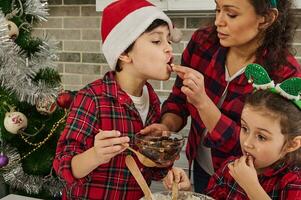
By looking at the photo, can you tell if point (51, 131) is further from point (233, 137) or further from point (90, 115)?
point (233, 137)

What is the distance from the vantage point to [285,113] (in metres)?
1.10

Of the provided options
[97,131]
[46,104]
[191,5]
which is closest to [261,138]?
[97,131]

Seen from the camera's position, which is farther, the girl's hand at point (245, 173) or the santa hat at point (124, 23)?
the santa hat at point (124, 23)

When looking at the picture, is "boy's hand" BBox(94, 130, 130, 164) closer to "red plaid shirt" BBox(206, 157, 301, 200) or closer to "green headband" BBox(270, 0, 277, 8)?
"red plaid shirt" BBox(206, 157, 301, 200)

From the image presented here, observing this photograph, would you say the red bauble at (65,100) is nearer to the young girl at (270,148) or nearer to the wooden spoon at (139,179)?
the wooden spoon at (139,179)

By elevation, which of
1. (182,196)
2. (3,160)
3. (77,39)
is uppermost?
(77,39)

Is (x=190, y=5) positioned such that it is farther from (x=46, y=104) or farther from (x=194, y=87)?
(x=194, y=87)

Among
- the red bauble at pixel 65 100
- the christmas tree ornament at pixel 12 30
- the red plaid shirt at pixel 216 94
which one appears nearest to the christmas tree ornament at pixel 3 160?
the red bauble at pixel 65 100

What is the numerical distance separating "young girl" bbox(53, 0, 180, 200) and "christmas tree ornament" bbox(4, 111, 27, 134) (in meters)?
0.64

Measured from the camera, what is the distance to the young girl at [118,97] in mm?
1276

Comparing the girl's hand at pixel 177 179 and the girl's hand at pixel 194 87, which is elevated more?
the girl's hand at pixel 194 87

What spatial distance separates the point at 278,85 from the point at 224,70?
375mm

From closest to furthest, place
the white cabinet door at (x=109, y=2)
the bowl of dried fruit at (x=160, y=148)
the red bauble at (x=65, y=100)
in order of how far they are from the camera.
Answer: the bowl of dried fruit at (x=160, y=148) < the red bauble at (x=65, y=100) < the white cabinet door at (x=109, y=2)

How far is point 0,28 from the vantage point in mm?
1734
